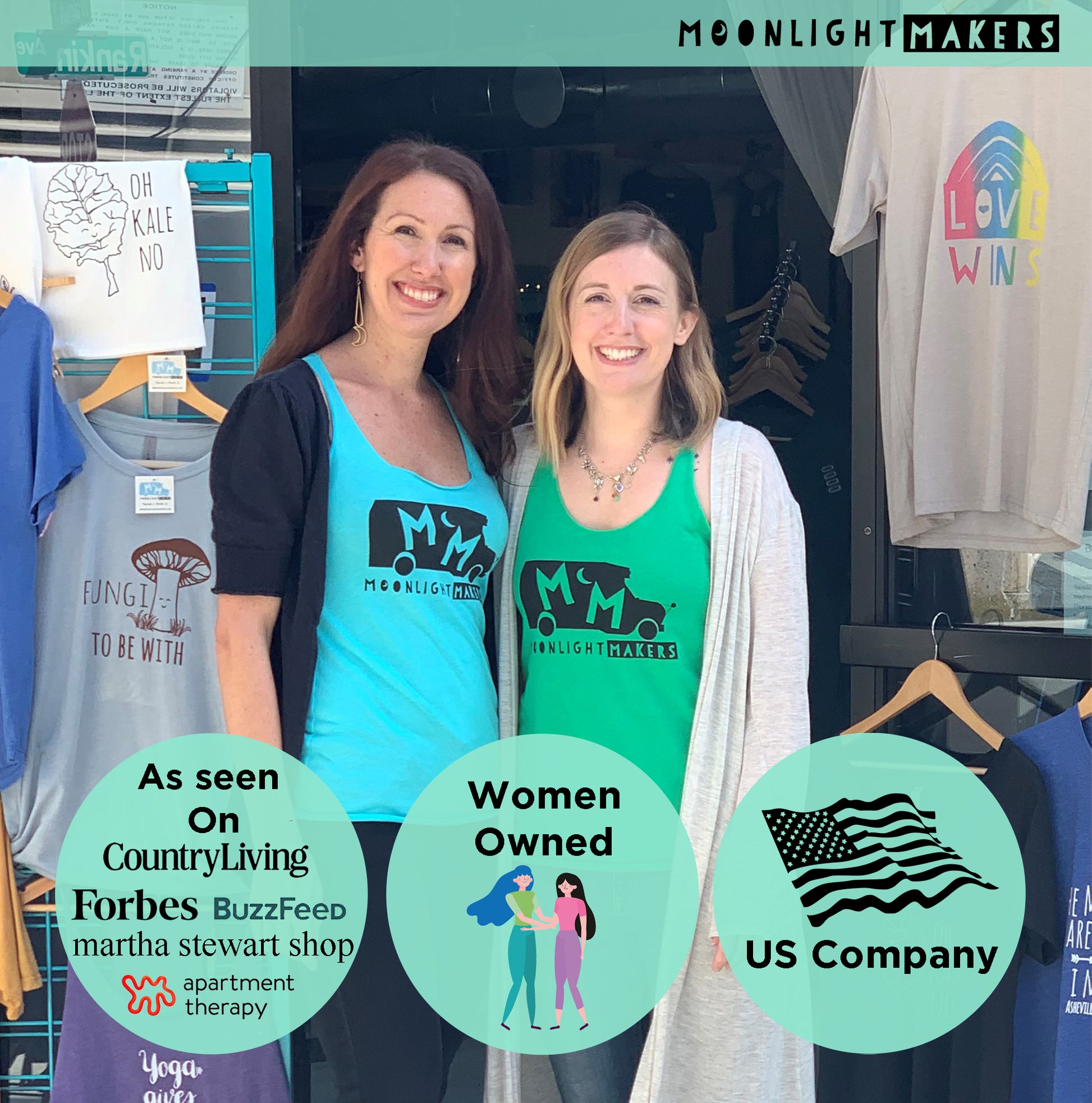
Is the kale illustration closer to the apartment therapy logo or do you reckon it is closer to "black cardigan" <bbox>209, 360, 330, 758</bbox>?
"black cardigan" <bbox>209, 360, 330, 758</bbox>

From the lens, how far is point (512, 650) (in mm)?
1969

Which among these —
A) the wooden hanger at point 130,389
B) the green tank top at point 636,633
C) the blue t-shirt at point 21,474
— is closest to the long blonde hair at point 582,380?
the green tank top at point 636,633

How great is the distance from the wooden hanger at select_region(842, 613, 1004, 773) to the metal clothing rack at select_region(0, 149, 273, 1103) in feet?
4.46

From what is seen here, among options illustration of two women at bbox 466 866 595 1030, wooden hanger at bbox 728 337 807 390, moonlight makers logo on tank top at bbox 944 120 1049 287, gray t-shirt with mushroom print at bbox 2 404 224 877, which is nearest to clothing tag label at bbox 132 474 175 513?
gray t-shirt with mushroom print at bbox 2 404 224 877

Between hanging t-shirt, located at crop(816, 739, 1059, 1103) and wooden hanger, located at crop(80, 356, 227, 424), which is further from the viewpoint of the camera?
wooden hanger, located at crop(80, 356, 227, 424)

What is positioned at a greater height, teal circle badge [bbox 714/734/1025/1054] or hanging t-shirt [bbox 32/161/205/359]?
hanging t-shirt [bbox 32/161/205/359]

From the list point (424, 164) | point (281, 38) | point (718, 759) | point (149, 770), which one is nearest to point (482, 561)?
point (718, 759)

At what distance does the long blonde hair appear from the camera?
6.34 ft

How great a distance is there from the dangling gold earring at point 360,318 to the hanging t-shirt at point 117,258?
0.42m

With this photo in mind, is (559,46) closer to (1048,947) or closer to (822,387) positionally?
(822,387)

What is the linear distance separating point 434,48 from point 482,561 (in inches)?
52.9

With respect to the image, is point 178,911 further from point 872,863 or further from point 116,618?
point 872,863

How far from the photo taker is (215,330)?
7.66 ft

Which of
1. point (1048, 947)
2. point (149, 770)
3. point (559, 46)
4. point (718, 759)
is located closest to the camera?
point (718, 759)
